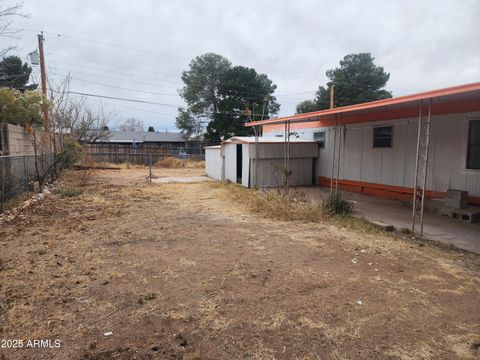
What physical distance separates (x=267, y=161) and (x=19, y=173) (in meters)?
7.79

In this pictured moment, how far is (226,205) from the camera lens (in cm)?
886

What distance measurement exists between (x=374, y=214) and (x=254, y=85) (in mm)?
27113

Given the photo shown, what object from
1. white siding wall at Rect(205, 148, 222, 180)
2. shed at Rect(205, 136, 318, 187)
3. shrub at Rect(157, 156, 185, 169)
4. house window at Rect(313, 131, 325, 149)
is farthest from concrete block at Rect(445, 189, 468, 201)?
shrub at Rect(157, 156, 185, 169)

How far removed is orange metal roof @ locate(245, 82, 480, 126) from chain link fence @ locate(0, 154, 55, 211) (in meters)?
7.22

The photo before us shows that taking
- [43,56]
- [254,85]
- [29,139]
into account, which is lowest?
[29,139]

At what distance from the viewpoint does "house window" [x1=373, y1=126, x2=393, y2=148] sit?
397 inches

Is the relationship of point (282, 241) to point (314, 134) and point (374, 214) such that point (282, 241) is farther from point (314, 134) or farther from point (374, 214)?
point (314, 134)

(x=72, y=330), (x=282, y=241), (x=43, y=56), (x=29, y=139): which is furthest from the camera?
(x=43, y=56)

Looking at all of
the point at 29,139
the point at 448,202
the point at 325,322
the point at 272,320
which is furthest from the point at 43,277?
the point at 29,139

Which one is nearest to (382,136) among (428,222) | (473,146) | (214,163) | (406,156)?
(406,156)

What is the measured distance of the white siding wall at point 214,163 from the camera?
15.6m

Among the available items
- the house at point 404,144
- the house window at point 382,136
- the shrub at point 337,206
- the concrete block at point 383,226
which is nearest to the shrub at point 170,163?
the house at point 404,144

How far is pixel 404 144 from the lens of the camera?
9.55 metres

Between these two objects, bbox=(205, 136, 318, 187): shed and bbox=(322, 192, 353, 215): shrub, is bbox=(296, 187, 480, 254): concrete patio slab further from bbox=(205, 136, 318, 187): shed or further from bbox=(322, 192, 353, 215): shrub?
bbox=(205, 136, 318, 187): shed
